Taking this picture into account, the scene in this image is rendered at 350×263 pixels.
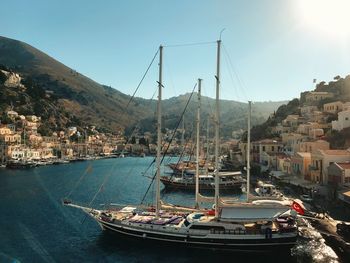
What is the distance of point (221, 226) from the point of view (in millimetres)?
34625

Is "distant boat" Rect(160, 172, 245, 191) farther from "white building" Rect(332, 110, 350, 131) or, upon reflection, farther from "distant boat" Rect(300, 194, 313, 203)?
"white building" Rect(332, 110, 350, 131)

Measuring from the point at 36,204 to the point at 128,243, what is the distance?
2431 centimetres

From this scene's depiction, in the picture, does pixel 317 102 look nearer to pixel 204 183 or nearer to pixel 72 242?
pixel 204 183

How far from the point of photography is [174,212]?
40.5m

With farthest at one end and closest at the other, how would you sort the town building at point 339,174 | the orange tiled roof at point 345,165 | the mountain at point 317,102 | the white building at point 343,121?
1. the mountain at point 317,102
2. the white building at point 343,121
3. the orange tiled roof at point 345,165
4. the town building at point 339,174

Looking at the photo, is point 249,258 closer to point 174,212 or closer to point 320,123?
point 174,212

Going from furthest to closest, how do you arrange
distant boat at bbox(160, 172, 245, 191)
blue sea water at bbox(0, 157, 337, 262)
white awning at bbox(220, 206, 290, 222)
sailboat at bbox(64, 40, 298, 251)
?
distant boat at bbox(160, 172, 245, 191)
white awning at bbox(220, 206, 290, 222)
sailboat at bbox(64, 40, 298, 251)
blue sea water at bbox(0, 157, 337, 262)

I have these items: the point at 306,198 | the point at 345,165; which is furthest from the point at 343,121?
the point at 306,198

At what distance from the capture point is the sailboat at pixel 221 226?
1335 inches

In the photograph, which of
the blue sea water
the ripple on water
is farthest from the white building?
the ripple on water

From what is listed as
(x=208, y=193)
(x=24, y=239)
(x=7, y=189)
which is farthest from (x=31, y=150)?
(x=24, y=239)

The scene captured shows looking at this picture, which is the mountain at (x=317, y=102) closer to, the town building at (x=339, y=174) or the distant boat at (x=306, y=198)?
the town building at (x=339, y=174)

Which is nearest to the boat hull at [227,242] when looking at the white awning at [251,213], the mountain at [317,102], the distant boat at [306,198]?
the white awning at [251,213]

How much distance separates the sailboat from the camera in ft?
111
